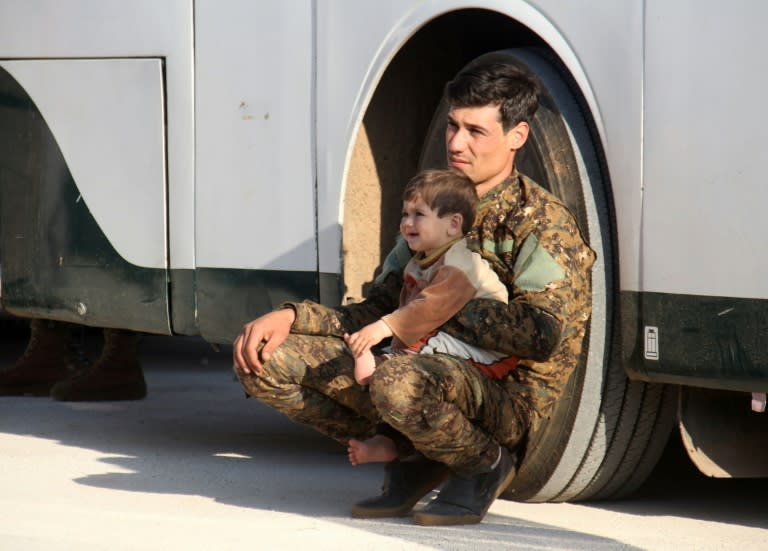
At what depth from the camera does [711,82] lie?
3352 mm

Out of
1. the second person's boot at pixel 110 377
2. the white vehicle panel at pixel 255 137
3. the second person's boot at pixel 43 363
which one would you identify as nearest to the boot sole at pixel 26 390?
the second person's boot at pixel 43 363

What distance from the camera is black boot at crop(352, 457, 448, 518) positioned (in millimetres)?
3730

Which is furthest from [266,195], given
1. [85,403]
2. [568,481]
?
[85,403]

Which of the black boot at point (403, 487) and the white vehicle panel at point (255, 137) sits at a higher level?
the white vehicle panel at point (255, 137)

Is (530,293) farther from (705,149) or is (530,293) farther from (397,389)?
(705,149)

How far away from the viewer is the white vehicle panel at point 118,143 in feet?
15.5

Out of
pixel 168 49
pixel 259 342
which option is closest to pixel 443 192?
pixel 259 342

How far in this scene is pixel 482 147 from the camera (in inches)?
149

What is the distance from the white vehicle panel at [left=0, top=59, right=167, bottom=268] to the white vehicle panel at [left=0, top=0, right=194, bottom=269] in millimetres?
27

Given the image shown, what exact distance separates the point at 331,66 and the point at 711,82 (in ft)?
4.17

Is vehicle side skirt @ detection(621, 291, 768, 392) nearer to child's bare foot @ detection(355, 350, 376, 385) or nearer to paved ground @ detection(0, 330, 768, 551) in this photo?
paved ground @ detection(0, 330, 768, 551)

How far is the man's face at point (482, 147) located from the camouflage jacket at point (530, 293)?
0.04 m

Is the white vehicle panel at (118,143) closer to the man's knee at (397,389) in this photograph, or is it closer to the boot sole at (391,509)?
the boot sole at (391,509)

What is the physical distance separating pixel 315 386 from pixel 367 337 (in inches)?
11.3
